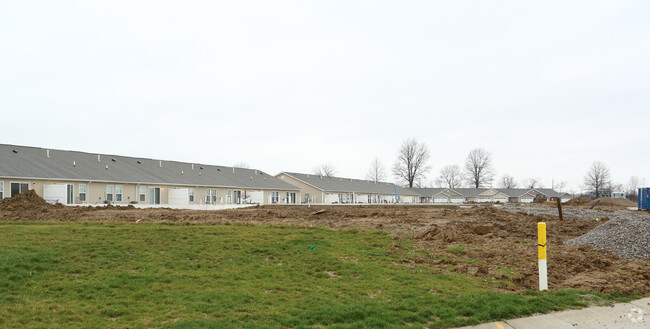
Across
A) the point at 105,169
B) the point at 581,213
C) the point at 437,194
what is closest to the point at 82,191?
the point at 105,169

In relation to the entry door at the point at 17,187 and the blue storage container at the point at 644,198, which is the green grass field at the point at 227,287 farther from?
the blue storage container at the point at 644,198

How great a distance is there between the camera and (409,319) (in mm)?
6195

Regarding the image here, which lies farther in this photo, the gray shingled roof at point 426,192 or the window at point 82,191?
the gray shingled roof at point 426,192

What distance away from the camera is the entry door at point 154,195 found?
40812 millimetres

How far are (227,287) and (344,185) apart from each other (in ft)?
234

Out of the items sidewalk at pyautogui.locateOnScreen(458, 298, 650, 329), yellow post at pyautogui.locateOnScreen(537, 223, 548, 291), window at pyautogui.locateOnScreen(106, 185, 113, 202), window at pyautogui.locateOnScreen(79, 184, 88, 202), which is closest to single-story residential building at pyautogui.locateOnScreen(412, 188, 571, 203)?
window at pyautogui.locateOnScreen(106, 185, 113, 202)

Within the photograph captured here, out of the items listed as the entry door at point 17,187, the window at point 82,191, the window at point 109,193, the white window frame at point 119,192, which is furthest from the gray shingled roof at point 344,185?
the entry door at point 17,187

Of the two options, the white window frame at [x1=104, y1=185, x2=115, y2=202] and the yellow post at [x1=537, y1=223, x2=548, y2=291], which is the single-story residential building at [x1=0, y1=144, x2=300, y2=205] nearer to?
the white window frame at [x1=104, y1=185, x2=115, y2=202]

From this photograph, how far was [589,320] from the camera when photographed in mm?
6305

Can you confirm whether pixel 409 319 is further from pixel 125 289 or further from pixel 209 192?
pixel 209 192

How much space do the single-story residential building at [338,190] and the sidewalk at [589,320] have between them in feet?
186

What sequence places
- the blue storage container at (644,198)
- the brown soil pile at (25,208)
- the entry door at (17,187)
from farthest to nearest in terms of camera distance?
the blue storage container at (644,198) → the entry door at (17,187) → the brown soil pile at (25,208)

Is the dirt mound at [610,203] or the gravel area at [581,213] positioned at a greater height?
the gravel area at [581,213]

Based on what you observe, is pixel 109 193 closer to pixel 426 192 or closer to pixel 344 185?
pixel 344 185
